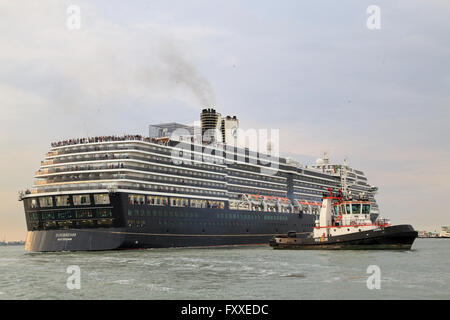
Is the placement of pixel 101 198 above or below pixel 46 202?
above

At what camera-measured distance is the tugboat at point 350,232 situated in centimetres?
7156

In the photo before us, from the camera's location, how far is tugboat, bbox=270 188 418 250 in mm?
71562

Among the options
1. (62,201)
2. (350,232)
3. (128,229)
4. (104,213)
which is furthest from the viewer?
(62,201)

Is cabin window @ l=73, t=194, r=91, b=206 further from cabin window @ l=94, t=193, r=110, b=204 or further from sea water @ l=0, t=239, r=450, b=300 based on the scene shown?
sea water @ l=0, t=239, r=450, b=300

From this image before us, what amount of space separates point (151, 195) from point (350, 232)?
30722 mm

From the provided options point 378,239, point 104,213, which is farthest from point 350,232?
point 104,213

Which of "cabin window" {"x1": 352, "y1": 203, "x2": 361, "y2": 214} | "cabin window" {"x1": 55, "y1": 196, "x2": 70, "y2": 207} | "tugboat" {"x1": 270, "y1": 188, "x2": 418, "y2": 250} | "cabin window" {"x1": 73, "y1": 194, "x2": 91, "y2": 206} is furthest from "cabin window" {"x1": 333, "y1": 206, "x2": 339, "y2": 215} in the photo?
"cabin window" {"x1": 55, "y1": 196, "x2": 70, "y2": 207}

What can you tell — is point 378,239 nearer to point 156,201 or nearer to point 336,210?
point 336,210

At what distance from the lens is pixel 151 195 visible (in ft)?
265

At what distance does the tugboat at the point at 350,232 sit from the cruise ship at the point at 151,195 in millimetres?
15182

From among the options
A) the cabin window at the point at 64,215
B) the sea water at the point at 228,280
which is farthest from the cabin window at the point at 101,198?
the sea water at the point at 228,280

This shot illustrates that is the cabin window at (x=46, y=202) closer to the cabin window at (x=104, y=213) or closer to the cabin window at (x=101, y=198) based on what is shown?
the cabin window at (x=101, y=198)
